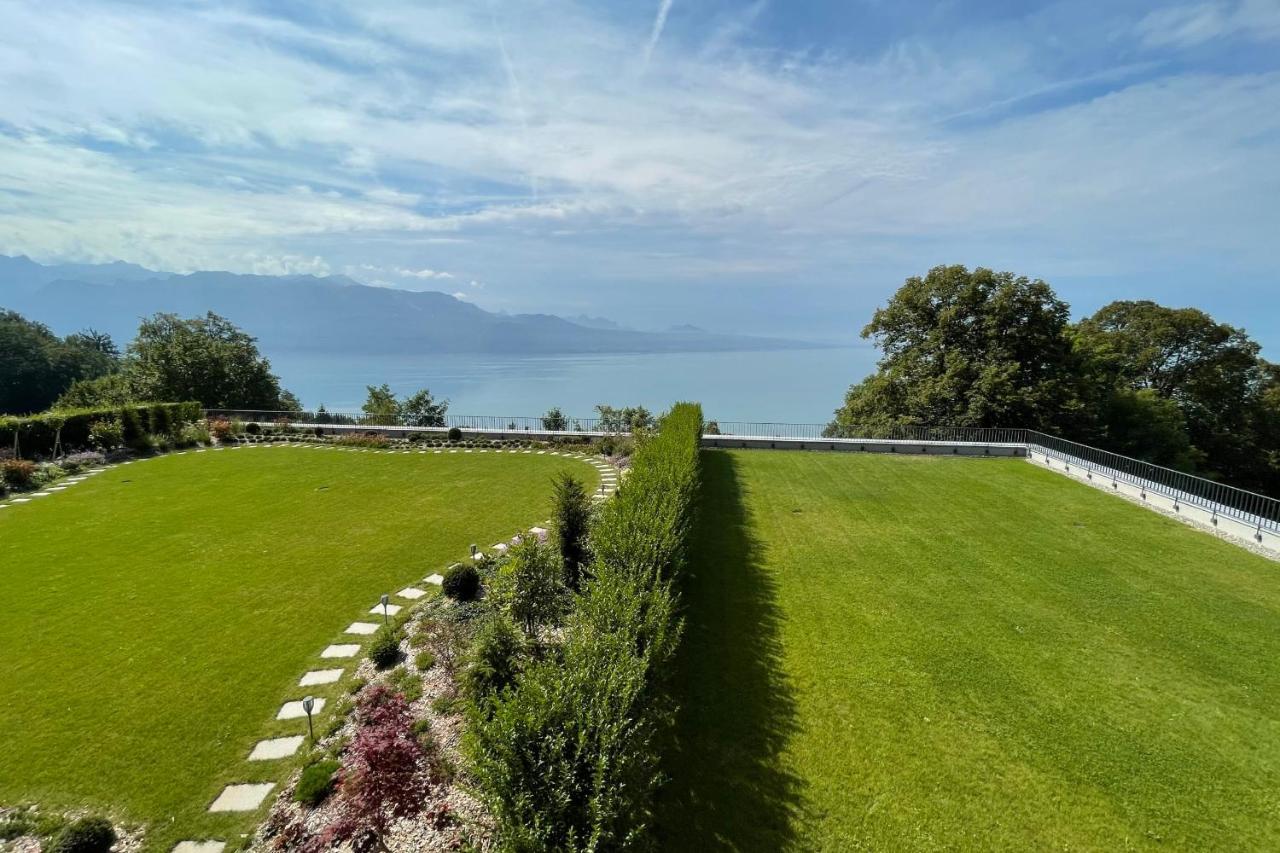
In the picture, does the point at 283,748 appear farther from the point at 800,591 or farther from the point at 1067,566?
the point at 1067,566

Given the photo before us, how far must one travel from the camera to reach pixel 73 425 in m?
A: 16.9

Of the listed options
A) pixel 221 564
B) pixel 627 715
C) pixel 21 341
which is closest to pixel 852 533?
pixel 627 715

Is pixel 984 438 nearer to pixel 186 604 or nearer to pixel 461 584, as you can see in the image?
pixel 461 584

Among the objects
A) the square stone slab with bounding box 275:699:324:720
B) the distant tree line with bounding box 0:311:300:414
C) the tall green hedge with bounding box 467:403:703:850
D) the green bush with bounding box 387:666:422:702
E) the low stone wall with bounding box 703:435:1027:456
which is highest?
the distant tree line with bounding box 0:311:300:414

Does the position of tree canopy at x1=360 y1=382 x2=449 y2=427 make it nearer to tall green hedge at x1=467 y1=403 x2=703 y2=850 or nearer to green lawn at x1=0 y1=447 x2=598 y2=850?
green lawn at x1=0 y1=447 x2=598 y2=850

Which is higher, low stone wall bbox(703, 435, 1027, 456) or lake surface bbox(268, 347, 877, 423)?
lake surface bbox(268, 347, 877, 423)

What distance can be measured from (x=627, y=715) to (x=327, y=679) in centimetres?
435

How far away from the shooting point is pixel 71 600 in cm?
809

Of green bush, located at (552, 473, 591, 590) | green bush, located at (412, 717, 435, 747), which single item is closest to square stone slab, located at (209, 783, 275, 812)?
green bush, located at (412, 717, 435, 747)

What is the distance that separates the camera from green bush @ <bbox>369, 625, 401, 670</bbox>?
6719mm

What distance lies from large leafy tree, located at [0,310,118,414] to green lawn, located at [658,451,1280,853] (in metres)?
60.5

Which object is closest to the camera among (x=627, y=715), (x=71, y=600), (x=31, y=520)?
(x=627, y=715)

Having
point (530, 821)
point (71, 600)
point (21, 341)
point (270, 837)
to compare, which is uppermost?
point (21, 341)

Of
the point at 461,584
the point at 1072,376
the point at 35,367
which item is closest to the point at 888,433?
the point at 1072,376
